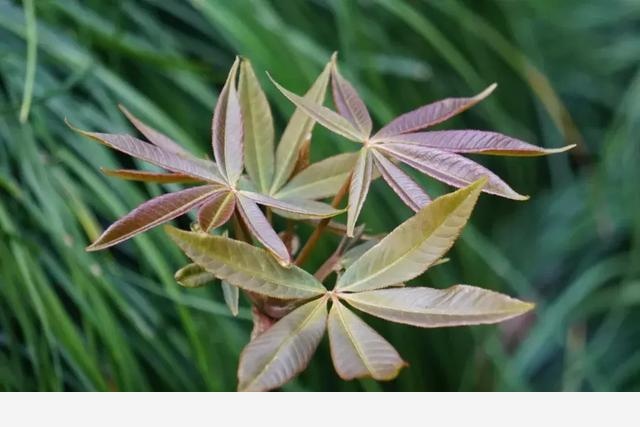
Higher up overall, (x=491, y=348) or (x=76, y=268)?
(x=76, y=268)

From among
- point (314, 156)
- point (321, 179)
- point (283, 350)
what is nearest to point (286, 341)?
point (283, 350)

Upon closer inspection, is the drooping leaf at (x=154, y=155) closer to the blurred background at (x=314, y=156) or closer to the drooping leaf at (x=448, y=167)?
the drooping leaf at (x=448, y=167)

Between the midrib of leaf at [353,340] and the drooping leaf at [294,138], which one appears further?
the drooping leaf at [294,138]

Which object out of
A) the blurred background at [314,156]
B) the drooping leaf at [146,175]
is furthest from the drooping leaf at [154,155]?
the blurred background at [314,156]

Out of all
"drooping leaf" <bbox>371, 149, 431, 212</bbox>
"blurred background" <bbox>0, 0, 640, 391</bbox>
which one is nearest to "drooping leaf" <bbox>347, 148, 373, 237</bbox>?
"drooping leaf" <bbox>371, 149, 431, 212</bbox>

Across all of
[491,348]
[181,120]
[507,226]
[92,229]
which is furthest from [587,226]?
[92,229]
